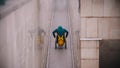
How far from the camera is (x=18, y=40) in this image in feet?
18.0

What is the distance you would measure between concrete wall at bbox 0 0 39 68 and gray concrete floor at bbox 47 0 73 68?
1.43 feet

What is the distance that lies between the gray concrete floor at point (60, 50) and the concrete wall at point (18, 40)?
0.43 metres

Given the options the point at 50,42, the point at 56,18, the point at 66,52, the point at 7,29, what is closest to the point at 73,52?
the point at 66,52

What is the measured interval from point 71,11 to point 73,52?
1.12 m

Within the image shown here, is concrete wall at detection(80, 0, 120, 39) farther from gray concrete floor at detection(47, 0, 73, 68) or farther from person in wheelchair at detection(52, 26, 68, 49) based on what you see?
gray concrete floor at detection(47, 0, 73, 68)

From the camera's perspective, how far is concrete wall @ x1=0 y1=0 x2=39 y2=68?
5.42 m

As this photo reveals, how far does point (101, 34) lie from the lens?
519 cm

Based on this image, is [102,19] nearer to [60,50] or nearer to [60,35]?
[60,35]

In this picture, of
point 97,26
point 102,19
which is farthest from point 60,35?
point 102,19

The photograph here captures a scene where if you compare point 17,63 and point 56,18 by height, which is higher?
point 56,18

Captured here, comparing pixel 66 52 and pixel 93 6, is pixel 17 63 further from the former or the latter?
pixel 93 6

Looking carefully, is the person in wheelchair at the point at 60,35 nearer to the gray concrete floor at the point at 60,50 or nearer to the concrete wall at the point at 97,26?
the gray concrete floor at the point at 60,50

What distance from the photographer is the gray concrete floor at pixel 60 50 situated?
502 cm

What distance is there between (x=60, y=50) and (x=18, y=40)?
3.06 ft
